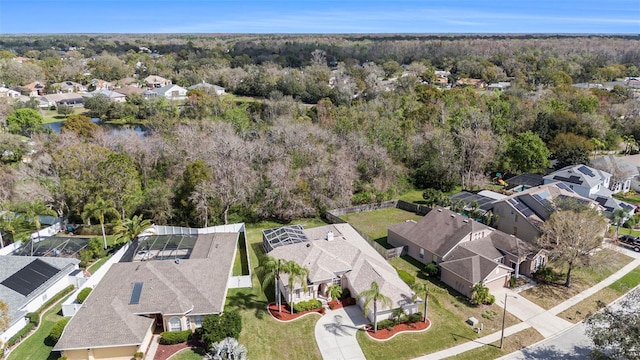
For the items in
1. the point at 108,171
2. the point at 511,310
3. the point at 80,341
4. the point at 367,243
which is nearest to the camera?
the point at 80,341

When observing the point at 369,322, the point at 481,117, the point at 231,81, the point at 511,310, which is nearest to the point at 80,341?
the point at 369,322

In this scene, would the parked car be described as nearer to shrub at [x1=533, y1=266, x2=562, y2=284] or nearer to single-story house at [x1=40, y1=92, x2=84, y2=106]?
shrub at [x1=533, y1=266, x2=562, y2=284]

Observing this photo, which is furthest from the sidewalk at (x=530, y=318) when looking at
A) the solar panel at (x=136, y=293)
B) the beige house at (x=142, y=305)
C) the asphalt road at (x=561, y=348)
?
the solar panel at (x=136, y=293)

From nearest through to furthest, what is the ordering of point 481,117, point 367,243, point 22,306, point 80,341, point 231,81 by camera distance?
1. point 80,341
2. point 22,306
3. point 367,243
4. point 481,117
5. point 231,81

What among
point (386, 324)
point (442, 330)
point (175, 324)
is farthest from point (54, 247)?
point (442, 330)

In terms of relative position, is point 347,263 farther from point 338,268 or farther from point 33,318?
point 33,318

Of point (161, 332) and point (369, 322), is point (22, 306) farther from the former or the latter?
point (369, 322)

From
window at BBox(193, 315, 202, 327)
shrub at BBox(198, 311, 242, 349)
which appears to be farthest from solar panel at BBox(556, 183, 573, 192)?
window at BBox(193, 315, 202, 327)
